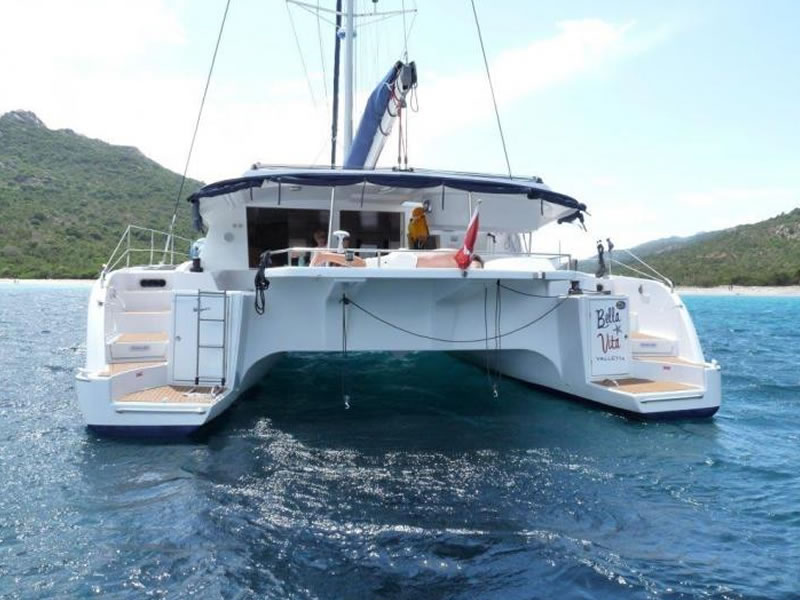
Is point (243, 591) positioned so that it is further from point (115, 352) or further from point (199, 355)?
point (115, 352)

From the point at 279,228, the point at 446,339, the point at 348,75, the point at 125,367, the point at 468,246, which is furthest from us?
the point at 348,75

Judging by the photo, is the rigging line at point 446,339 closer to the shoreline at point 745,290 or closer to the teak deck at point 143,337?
the teak deck at point 143,337

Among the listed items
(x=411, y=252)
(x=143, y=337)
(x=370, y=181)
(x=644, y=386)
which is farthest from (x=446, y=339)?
(x=143, y=337)

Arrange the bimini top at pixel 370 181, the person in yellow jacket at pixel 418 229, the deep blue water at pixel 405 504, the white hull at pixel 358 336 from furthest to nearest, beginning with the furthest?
the person in yellow jacket at pixel 418 229
the bimini top at pixel 370 181
the white hull at pixel 358 336
the deep blue water at pixel 405 504

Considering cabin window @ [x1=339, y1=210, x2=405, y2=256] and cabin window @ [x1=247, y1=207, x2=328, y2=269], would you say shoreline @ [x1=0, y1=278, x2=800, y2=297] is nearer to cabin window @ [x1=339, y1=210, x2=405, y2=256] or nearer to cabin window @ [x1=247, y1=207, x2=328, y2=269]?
cabin window @ [x1=247, y1=207, x2=328, y2=269]

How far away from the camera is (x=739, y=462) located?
548cm

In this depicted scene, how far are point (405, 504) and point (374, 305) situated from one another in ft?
9.17

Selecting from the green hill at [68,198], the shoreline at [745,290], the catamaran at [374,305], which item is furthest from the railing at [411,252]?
the shoreline at [745,290]

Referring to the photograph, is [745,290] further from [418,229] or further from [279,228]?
[279,228]

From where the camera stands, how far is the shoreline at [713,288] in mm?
50562

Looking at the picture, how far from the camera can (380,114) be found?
9.39 m

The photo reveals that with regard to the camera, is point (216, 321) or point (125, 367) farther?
point (125, 367)

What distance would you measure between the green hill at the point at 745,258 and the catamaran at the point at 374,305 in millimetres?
60483

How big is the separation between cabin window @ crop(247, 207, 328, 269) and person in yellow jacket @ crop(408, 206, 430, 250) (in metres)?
1.44
